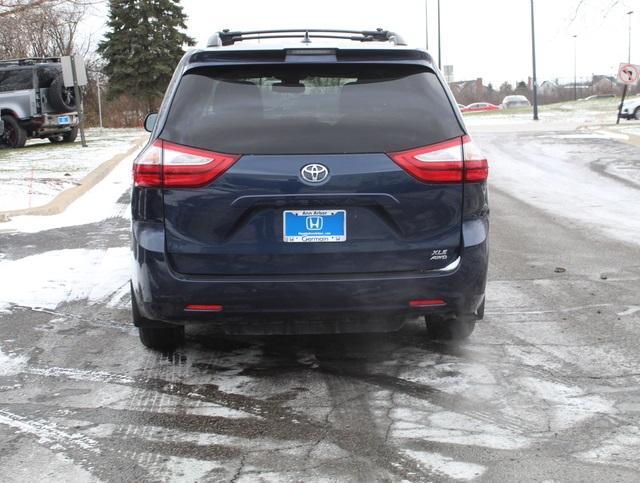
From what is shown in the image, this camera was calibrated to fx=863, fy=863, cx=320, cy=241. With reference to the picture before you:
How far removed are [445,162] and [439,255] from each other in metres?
0.47

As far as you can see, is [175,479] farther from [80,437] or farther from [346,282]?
[346,282]

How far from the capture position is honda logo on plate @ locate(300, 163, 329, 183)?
13.6 ft

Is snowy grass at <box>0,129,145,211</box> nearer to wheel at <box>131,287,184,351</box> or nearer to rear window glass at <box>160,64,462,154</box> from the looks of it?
wheel at <box>131,287,184,351</box>

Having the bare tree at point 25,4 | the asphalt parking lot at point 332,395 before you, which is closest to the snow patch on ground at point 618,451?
the asphalt parking lot at point 332,395

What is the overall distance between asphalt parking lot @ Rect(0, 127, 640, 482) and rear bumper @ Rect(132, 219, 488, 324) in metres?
0.41

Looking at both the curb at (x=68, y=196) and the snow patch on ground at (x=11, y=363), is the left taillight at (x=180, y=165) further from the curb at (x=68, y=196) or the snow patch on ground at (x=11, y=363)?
the curb at (x=68, y=196)

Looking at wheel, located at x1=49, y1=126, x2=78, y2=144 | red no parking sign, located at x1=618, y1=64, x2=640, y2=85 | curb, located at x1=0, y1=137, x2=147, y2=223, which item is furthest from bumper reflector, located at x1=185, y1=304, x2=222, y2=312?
red no parking sign, located at x1=618, y1=64, x2=640, y2=85

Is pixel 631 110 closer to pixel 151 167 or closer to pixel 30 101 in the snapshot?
pixel 30 101

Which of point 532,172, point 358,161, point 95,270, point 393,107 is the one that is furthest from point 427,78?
point 532,172

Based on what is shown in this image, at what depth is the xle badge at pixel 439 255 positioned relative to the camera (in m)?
4.32

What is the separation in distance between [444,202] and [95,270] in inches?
168

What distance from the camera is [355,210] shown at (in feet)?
13.8

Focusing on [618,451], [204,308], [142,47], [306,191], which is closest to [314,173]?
[306,191]

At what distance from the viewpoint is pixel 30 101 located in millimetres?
25578
